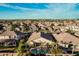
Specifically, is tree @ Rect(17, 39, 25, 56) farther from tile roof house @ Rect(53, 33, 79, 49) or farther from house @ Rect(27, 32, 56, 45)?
tile roof house @ Rect(53, 33, 79, 49)

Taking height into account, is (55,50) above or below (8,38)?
below

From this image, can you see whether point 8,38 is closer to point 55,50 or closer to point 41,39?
point 41,39

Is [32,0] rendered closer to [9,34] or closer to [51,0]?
[51,0]

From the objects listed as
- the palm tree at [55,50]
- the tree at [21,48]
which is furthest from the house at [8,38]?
the palm tree at [55,50]

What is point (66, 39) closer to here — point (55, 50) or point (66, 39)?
point (66, 39)

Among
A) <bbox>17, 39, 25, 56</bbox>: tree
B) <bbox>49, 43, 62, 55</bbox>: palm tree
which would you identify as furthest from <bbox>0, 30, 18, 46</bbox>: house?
<bbox>49, 43, 62, 55</bbox>: palm tree

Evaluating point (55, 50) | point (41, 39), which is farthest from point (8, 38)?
point (55, 50)
